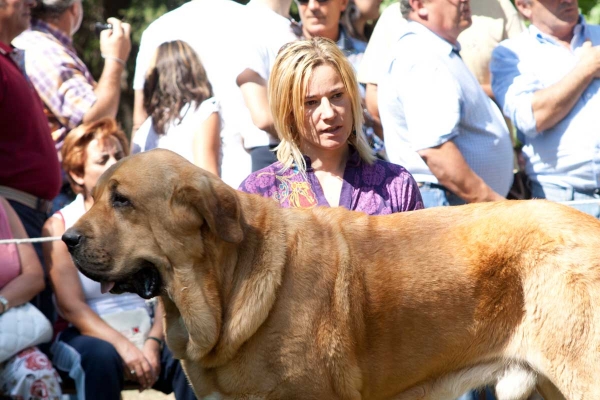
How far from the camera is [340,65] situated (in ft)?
14.5

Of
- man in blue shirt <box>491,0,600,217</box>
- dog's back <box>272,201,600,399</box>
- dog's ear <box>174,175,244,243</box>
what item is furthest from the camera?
man in blue shirt <box>491,0,600,217</box>

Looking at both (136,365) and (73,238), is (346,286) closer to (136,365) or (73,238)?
(73,238)

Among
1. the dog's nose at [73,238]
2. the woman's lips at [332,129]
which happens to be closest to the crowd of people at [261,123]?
the woman's lips at [332,129]

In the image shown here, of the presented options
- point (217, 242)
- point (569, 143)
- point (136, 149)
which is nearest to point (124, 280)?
point (217, 242)

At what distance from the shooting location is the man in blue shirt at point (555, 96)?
6.02 m

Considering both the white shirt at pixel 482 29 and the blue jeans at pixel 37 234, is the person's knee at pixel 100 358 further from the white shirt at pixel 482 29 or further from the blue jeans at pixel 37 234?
the white shirt at pixel 482 29

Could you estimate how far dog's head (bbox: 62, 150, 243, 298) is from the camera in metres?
3.59

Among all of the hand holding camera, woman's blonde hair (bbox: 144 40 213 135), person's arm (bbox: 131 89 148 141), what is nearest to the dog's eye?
woman's blonde hair (bbox: 144 40 213 135)

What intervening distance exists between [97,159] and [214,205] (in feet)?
7.89

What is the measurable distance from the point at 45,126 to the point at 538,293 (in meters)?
3.31

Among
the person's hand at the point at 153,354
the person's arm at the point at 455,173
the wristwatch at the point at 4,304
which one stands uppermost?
the person's arm at the point at 455,173

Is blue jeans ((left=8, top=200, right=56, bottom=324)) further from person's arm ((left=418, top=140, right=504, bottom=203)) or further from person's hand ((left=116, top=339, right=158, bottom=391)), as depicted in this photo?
person's arm ((left=418, top=140, right=504, bottom=203))

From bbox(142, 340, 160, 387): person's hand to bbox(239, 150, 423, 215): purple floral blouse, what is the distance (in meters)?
1.46

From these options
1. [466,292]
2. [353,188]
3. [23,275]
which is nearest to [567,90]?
[353,188]
